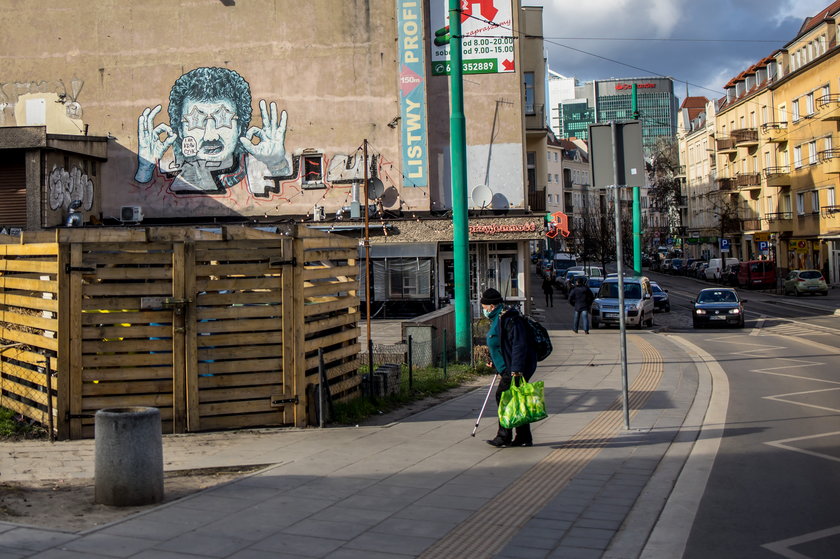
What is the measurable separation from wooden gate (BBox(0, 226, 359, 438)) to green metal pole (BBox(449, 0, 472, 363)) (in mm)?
8393

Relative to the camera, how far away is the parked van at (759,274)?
59.8m

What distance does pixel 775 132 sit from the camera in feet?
220

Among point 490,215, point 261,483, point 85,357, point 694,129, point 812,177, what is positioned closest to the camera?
point 261,483

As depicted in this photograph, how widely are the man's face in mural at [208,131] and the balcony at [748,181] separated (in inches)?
2016

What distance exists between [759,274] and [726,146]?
2043cm

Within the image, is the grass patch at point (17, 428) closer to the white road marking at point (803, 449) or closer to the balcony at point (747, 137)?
the white road marking at point (803, 449)

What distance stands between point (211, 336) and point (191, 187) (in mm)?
24838

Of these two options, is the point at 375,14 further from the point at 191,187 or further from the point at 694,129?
the point at 694,129

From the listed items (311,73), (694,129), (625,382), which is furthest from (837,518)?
(694,129)

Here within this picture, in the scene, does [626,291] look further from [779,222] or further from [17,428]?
[779,222]

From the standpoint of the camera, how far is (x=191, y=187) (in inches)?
1325

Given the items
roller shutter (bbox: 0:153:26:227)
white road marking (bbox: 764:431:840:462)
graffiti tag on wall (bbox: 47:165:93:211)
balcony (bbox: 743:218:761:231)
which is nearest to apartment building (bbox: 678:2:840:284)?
balcony (bbox: 743:218:761:231)

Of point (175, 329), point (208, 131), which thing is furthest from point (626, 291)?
point (175, 329)

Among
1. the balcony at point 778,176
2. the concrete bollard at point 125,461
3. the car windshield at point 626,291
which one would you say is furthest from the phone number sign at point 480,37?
the balcony at point 778,176
